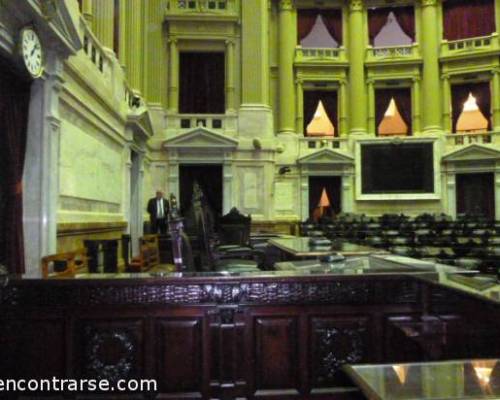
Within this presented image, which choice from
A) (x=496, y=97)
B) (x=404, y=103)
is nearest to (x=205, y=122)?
(x=404, y=103)

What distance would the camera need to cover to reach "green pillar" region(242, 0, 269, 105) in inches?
509

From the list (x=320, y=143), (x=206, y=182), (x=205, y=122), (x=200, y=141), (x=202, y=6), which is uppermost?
(x=202, y=6)

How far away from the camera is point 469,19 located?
15.8 meters

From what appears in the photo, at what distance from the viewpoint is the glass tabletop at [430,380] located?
35.7 inches

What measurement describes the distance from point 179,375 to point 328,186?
13762 mm

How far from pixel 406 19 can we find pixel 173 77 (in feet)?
28.3

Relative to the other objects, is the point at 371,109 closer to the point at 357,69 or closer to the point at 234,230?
the point at 357,69

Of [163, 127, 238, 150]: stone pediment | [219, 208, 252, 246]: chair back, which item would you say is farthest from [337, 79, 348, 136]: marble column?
[219, 208, 252, 246]: chair back

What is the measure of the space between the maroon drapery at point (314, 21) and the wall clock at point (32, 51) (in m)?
13.4

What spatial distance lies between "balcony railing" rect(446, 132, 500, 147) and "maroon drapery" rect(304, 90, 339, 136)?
12.2ft

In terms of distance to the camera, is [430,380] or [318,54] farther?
[318,54]

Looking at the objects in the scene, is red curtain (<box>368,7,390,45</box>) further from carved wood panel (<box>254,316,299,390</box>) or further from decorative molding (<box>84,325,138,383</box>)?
decorative molding (<box>84,325,138,383</box>)

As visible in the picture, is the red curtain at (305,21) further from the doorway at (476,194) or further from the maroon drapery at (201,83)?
the doorway at (476,194)

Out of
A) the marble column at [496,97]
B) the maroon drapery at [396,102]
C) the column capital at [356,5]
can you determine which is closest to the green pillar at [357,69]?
the column capital at [356,5]
